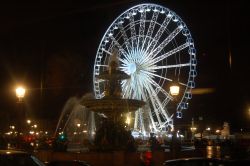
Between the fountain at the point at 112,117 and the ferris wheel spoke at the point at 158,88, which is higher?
the ferris wheel spoke at the point at 158,88

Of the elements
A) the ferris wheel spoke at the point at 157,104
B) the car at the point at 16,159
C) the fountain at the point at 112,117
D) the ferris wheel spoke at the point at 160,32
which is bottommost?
the car at the point at 16,159

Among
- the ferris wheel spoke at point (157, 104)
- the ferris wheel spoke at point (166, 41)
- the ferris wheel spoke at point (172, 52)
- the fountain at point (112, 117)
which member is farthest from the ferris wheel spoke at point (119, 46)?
the fountain at point (112, 117)

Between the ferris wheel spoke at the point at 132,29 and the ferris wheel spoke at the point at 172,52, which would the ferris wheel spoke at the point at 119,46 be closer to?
the ferris wheel spoke at the point at 132,29

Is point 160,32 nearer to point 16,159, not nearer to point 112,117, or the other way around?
point 112,117

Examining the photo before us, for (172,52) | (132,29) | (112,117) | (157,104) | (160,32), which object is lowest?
(112,117)

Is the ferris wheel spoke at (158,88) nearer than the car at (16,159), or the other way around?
the car at (16,159)

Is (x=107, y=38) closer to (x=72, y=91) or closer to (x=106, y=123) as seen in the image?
(x=106, y=123)

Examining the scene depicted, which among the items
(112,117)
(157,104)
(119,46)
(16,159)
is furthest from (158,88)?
(16,159)

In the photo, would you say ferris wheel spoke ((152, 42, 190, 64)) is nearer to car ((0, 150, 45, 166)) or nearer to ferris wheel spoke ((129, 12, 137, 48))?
ferris wheel spoke ((129, 12, 137, 48))

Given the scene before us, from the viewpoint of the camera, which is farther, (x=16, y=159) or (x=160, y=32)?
(x=160, y=32)

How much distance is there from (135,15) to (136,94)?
8999mm

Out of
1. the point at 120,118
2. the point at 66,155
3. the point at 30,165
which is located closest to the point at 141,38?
the point at 120,118

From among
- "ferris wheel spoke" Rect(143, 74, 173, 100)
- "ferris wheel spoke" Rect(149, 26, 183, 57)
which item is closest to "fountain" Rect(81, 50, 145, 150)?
"ferris wheel spoke" Rect(143, 74, 173, 100)

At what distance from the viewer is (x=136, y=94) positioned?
3791cm
